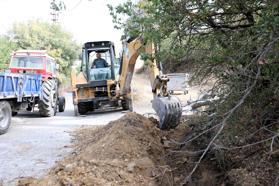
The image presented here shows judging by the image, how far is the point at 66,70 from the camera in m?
46.5

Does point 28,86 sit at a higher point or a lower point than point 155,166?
higher

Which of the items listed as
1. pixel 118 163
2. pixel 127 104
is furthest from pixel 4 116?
pixel 118 163

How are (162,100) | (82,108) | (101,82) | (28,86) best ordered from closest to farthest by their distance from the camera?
(162,100) < (28,86) < (101,82) < (82,108)

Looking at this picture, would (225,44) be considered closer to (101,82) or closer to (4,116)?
(4,116)

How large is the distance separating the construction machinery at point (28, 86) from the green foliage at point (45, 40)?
2714cm

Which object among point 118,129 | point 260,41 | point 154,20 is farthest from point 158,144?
point 260,41

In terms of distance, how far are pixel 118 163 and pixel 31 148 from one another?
383cm

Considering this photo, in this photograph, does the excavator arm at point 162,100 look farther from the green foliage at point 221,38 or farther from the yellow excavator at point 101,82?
the yellow excavator at point 101,82

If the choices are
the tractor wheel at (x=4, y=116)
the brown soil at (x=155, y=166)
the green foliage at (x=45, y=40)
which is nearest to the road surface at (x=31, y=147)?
the tractor wheel at (x=4, y=116)

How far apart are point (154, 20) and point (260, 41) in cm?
125

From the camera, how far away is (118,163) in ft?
18.8

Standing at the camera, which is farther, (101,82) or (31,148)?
(101,82)

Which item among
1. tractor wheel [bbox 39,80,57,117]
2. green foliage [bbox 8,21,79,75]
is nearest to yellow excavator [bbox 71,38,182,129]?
tractor wheel [bbox 39,80,57,117]

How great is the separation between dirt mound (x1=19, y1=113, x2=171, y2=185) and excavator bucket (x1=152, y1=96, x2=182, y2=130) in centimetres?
31
